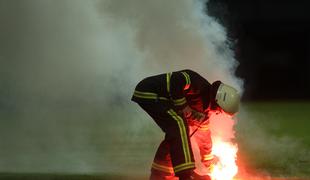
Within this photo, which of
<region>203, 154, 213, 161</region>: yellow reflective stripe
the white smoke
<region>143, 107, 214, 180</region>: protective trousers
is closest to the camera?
<region>143, 107, 214, 180</region>: protective trousers

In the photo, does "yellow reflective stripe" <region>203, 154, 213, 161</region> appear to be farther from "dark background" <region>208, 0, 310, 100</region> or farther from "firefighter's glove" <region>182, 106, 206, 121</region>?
"dark background" <region>208, 0, 310, 100</region>

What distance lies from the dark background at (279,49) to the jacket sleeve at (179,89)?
9583mm

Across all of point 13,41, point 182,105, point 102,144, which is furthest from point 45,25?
point 182,105

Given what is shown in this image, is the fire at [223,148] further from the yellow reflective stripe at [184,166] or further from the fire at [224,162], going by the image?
the yellow reflective stripe at [184,166]

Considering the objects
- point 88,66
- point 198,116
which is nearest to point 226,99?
point 198,116

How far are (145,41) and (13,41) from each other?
6.04 feet

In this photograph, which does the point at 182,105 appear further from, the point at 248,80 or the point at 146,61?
the point at 248,80

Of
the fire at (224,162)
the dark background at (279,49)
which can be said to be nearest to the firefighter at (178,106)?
the fire at (224,162)

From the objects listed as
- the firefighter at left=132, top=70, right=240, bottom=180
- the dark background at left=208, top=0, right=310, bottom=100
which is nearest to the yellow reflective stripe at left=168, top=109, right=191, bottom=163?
the firefighter at left=132, top=70, right=240, bottom=180

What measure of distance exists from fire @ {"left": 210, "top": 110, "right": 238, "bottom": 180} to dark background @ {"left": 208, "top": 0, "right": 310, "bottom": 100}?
27.8ft

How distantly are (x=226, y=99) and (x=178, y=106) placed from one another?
0.43 metres

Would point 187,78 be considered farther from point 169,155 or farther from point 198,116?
point 169,155

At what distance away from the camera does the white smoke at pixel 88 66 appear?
7.29m

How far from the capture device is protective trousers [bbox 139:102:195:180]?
507 cm
